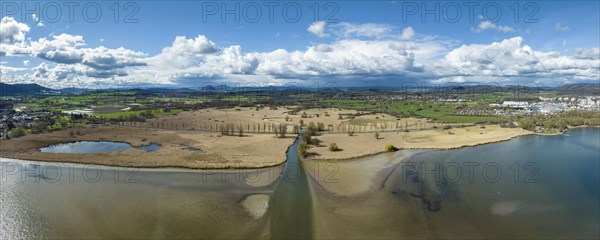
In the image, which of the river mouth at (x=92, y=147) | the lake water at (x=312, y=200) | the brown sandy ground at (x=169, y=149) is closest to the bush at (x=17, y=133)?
the brown sandy ground at (x=169, y=149)

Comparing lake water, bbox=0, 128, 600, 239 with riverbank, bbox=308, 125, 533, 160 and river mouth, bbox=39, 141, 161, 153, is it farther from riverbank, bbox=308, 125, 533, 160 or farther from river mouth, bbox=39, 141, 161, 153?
river mouth, bbox=39, 141, 161, 153

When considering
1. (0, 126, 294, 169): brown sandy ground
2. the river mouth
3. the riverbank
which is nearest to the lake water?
(0, 126, 294, 169): brown sandy ground

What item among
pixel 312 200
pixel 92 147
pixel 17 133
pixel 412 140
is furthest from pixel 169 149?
pixel 412 140

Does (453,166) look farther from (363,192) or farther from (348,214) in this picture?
(348,214)

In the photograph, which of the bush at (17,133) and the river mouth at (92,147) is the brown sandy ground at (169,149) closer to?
the river mouth at (92,147)

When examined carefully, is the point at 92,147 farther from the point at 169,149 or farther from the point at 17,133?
the point at 17,133

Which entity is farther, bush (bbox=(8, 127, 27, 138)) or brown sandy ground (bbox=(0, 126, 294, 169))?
bush (bbox=(8, 127, 27, 138))

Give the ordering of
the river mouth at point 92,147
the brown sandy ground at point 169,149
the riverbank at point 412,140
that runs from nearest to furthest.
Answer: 1. the brown sandy ground at point 169,149
2. the riverbank at point 412,140
3. the river mouth at point 92,147
